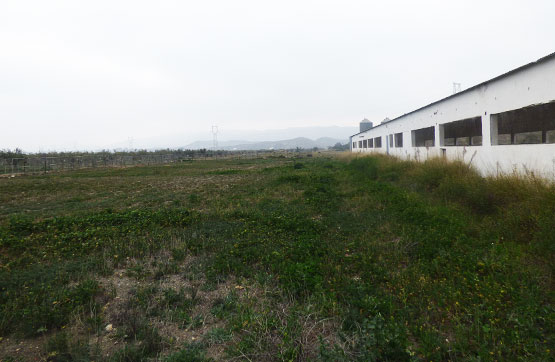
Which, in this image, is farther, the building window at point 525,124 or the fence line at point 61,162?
the fence line at point 61,162

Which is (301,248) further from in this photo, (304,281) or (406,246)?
(406,246)

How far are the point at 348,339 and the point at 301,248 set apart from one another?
8.57 ft

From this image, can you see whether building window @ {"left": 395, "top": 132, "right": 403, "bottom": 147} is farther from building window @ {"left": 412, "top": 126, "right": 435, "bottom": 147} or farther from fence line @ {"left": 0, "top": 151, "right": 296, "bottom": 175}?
fence line @ {"left": 0, "top": 151, "right": 296, "bottom": 175}

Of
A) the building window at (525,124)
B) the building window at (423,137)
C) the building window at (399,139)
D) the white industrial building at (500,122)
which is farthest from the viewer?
the building window at (399,139)

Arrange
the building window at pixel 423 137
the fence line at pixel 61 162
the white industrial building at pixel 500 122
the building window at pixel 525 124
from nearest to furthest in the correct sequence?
1. the white industrial building at pixel 500 122
2. the building window at pixel 525 124
3. the building window at pixel 423 137
4. the fence line at pixel 61 162

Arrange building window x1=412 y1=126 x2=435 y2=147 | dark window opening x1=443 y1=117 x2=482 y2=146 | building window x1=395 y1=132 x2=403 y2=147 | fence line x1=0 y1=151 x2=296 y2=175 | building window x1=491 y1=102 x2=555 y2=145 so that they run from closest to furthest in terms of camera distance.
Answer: building window x1=491 y1=102 x2=555 y2=145 < dark window opening x1=443 y1=117 x2=482 y2=146 < building window x1=412 y1=126 x2=435 y2=147 < building window x1=395 y1=132 x2=403 y2=147 < fence line x1=0 y1=151 x2=296 y2=175

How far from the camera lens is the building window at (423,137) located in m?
15.8

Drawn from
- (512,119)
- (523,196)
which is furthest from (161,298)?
(512,119)

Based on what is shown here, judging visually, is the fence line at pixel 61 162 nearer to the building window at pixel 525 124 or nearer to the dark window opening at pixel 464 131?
the dark window opening at pixel 464 131

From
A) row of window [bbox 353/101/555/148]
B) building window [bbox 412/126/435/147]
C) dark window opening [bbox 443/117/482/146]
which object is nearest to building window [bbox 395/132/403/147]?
building window [bbox 412/126/435/147]

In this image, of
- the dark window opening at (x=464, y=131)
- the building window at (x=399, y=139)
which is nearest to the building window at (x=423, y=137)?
the dark window opening at (x=464, y=131)

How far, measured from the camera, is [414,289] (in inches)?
154

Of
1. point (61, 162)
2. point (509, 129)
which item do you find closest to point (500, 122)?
point (509, 129)

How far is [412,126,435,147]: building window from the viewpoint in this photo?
15834mm
